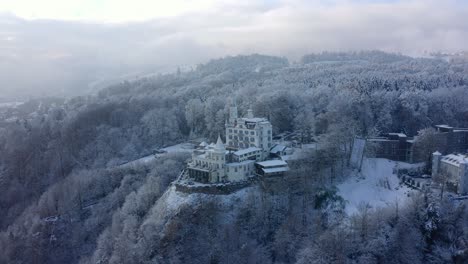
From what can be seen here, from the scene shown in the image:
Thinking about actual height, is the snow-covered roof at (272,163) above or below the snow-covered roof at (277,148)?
below

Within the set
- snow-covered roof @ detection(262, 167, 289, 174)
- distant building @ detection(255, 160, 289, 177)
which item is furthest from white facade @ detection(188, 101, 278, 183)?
snow-covered roof @ detection(262, 167, 289, 174)

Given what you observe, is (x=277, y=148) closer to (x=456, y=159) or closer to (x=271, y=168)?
(x=271, y=168)

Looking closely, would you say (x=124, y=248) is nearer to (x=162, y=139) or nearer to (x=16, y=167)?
(x=162, y=139)

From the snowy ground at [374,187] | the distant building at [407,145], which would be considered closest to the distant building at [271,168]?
the snowy ground at [374,187]

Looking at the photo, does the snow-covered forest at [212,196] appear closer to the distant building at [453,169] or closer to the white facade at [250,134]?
the distant building at [453,169]

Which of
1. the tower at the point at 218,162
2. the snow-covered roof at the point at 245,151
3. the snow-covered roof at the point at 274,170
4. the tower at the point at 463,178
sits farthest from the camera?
the snow-covered roof at the point at 245,151

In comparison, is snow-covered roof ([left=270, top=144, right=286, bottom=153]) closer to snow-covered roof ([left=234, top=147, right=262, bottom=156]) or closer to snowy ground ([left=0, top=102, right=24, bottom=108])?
snow-covered roof ([left=234, top=147, right=262, bottom=156])
